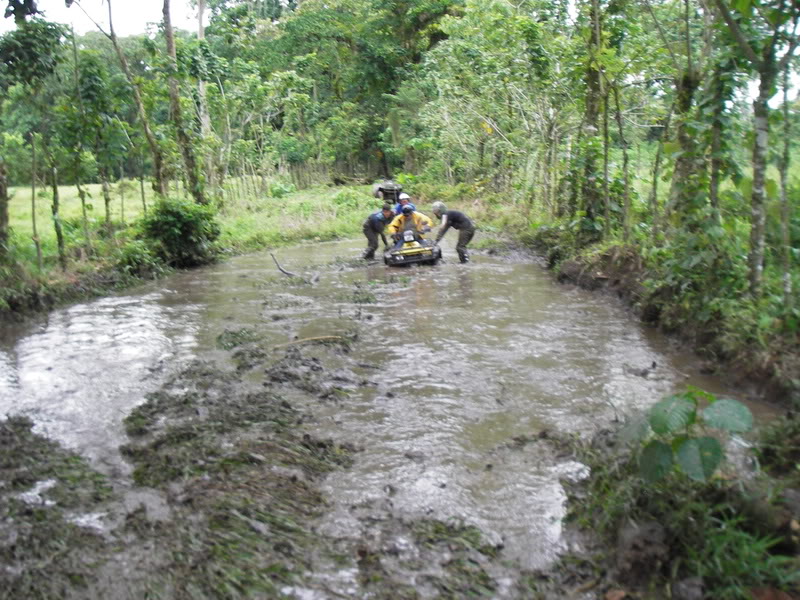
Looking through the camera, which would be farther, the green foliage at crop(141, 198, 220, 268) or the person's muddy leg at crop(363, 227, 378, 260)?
the person's muddy leg at crop(363, 227, 378, 260)

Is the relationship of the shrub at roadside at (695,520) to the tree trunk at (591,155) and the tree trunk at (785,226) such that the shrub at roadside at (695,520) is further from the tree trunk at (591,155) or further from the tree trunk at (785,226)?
the tree trunk at (591,155)

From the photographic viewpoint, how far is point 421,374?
23.3ft

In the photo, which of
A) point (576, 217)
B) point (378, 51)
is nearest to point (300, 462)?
point (576, 217)

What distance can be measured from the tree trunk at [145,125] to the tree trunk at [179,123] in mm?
782

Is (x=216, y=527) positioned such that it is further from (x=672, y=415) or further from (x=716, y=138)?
(x=716, y=138)

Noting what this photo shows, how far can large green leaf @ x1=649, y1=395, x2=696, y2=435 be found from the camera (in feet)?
11.2

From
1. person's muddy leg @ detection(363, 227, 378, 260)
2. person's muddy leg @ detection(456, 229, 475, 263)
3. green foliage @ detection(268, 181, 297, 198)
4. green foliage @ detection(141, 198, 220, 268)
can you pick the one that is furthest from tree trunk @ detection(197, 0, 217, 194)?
person's muddy leg @ detection(456, 229, 475, 263)

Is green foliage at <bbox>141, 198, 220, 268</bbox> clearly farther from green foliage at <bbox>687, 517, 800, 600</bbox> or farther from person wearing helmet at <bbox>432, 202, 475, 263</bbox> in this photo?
green foliage at <bbox>687, 517, 800, 600</bbox>

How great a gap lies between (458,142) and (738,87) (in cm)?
1863

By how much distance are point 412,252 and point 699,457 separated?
11.1 metres

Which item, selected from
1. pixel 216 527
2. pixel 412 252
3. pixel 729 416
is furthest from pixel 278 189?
pixel 729 416

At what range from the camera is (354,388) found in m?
6.72

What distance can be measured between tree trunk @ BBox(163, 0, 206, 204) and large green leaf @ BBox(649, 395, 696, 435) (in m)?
14.9

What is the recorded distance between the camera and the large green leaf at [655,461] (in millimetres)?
3475
